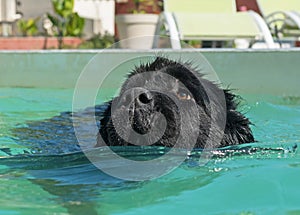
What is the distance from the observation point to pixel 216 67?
253 inches

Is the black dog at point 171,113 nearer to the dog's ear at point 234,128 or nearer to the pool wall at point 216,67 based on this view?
the dog's ear at point 234,128

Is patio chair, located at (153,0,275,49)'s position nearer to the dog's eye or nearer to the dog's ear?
the dog's ear

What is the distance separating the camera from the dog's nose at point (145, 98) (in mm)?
2605

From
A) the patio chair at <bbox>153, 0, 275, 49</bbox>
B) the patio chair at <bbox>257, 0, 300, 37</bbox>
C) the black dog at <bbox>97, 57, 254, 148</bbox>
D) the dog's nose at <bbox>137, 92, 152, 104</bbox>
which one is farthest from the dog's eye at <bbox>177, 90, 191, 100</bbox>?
the patio chair at <bbox>257, 0, 300, 37</bbox>

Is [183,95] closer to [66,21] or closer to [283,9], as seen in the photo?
[283,9]

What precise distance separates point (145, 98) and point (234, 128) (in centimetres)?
75

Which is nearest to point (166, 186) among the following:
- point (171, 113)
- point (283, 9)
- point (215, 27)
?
point (171, 113)

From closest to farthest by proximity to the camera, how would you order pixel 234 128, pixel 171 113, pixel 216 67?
pixel 171 113 < pixel 234 128 < pixel 216 67

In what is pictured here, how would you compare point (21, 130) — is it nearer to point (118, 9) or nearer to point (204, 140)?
point (204, 140)

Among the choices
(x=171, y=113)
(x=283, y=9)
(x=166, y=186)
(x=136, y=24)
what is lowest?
(x=166, y=186)

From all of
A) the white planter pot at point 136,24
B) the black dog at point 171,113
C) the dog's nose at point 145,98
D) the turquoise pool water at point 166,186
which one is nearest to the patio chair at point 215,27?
the white planter pot at point 136,24

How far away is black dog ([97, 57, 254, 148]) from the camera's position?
263 cm

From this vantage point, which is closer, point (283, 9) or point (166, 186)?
point (166, 186)

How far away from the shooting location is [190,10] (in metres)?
9.84
